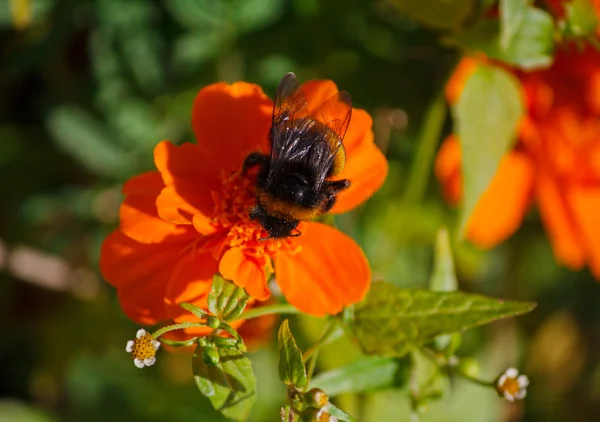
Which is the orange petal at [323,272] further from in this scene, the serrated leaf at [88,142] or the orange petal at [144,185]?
the serrated leaf at [88,142]

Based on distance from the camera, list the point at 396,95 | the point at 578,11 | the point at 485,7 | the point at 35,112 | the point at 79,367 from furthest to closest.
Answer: the point at 35,112 → the point at 79,367 → the point at 396,95 → the point at 485,7 → the point at 578,11

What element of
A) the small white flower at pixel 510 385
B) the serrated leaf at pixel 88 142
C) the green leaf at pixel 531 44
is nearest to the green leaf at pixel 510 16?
the green leaf at pixel 531 44

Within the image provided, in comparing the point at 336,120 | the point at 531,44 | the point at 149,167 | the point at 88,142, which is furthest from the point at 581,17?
the point at 88,142

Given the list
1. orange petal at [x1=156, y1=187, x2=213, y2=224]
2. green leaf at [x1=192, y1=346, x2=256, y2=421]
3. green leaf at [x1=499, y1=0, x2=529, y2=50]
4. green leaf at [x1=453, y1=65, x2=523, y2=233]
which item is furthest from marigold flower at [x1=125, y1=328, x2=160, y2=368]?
green leaf at [x1=499, y1=0, x2=529, y2=50]

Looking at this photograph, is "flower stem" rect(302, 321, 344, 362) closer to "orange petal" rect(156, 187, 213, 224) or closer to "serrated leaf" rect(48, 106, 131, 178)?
"orange petal" rect(156, 187, 213, 224)

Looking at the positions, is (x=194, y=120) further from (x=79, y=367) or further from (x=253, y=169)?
(x=79, y=367)

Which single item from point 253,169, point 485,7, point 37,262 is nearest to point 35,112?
point 37,262
